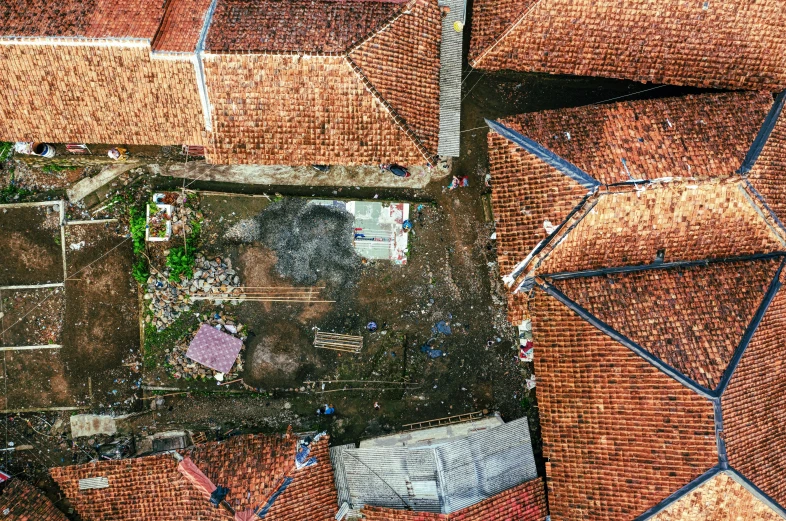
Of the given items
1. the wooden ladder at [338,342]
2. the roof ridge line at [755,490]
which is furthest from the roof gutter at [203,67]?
the roof ridge line at [755,490]

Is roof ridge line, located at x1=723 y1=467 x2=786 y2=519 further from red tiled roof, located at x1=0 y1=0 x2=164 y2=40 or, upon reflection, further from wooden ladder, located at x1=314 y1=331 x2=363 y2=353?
red tiled roof, located at x1=0 y1=0 x2=164 y2=40

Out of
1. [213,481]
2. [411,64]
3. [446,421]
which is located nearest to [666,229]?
[411,64]

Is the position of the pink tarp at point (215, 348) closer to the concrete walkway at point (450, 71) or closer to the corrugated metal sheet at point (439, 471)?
the corrugated metal sheet at point (439, 471)

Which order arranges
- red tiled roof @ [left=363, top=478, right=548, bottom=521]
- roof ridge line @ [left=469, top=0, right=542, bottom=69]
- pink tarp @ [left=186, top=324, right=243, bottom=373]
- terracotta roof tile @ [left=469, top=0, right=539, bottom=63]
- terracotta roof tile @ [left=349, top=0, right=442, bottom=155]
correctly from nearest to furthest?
terracotta roof tile @ [left=349, top=0, right=442, bottom=155] → roof ridge line @ [left=469, top=0, right=542, bottom=69] → terracotta roof tile @ [left=469, top=0, right=539, bottom=63] → red tiled roof @ [left=363, top=478, right=548, bottom=521] → pink tarp @ [left=186, top=324, right=243, bottom=373]

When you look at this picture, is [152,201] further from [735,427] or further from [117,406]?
[735,427]

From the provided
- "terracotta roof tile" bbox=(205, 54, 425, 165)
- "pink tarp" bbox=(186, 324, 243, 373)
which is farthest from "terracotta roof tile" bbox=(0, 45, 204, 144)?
"pink tarp" bbox=(186, 324, 243, 373)

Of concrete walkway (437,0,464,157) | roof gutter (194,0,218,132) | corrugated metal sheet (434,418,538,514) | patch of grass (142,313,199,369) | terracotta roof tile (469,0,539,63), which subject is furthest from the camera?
patch of grass (142,313,199,369)

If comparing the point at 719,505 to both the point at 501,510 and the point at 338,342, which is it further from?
the point at 338,342
